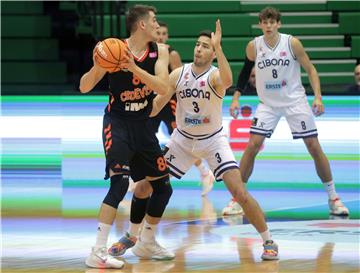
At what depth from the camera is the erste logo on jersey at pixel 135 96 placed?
24.7 feet

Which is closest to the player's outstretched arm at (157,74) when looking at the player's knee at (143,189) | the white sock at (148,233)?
the player's knee at (143,189)

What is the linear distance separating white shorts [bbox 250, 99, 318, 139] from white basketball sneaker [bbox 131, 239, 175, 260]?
3.05 m

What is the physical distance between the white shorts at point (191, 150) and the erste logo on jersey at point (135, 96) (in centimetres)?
81

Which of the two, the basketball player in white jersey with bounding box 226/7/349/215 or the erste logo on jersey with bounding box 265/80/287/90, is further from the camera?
the erste logo on jersey with bounding box 265/80/287/90

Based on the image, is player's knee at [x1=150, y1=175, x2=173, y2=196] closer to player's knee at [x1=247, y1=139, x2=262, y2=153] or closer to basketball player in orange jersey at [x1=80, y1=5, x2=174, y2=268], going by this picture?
basketball player in orange jersey at [x1=80, y1=5, x2=174, y2=268]

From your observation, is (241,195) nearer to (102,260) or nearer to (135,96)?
(135,96)

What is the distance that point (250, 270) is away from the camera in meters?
7.15

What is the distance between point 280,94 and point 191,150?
8.90ft

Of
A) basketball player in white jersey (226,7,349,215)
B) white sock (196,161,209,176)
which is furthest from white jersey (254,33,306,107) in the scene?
white sock (196,161,209,176)

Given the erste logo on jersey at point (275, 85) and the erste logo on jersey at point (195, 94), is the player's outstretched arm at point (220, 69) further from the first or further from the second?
the erste logo on jersey at point (275, 85)

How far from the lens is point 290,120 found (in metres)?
10.8

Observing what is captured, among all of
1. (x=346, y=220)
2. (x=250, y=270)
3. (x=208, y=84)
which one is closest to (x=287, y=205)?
(x=346, y=220)

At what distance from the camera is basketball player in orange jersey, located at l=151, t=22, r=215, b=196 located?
11766 mm

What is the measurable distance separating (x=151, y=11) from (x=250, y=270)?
2041mm
